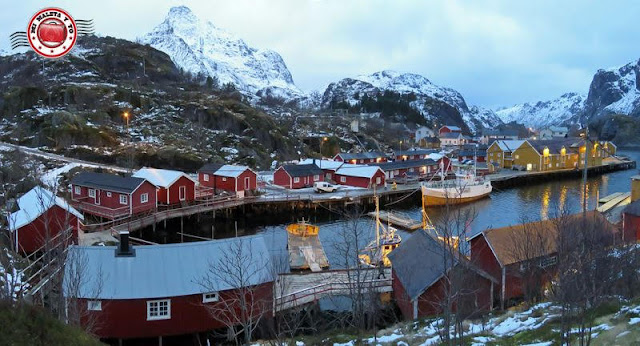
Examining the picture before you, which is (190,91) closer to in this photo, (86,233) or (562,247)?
(86,233)

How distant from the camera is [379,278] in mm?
25250

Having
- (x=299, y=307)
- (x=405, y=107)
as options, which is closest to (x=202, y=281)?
(x=299, y=307)

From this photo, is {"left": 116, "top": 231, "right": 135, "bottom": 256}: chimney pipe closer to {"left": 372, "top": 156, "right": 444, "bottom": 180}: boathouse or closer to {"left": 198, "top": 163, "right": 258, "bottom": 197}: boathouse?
{"left": 198, "top": 163, "right": 258, "bottom": 197}: boathouse

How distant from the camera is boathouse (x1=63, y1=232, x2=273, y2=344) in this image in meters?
19.0

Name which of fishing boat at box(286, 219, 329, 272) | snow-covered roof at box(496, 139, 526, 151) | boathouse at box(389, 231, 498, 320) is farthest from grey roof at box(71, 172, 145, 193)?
snow-covered roof at box(496, 139, 526, 151)

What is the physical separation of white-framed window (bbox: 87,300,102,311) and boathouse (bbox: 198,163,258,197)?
30630mm

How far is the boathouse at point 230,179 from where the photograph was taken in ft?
164

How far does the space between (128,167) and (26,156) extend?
10.6 meters

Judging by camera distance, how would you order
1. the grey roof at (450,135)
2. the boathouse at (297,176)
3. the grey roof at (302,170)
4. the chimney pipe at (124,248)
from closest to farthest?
the chimney pipe at (124,248) → the boathouse at (297,176) → the grey roof at (302,170) → the grey roof at (450,135)

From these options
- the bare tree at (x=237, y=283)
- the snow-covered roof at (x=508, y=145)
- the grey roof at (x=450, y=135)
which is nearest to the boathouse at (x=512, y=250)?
the bare tree at (x=237, y=283)

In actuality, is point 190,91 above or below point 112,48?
below

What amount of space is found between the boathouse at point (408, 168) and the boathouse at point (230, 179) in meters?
19.6

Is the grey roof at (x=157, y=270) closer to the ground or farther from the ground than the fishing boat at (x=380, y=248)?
farther from the ground

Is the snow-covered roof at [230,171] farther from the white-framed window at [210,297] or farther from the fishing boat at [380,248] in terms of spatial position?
the white-framed window at [210,297]
